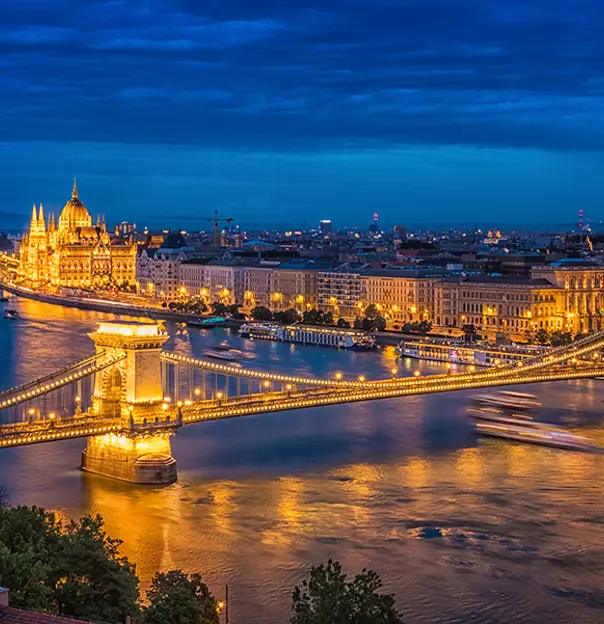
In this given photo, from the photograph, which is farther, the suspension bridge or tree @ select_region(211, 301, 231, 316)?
tree @ select_region(211, 301, 231, 316)

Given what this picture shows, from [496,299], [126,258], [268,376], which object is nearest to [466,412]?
[268,376]

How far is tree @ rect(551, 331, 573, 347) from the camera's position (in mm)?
33191

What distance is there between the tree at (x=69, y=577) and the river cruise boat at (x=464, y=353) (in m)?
20.0

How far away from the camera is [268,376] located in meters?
20.2

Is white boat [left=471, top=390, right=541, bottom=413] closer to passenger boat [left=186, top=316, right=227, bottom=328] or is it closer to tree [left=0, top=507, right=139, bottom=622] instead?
tree [left=0, top=507, right=139, bottom=622]

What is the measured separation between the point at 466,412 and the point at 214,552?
908 cm

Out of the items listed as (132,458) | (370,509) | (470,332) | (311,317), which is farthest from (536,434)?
(311,317)

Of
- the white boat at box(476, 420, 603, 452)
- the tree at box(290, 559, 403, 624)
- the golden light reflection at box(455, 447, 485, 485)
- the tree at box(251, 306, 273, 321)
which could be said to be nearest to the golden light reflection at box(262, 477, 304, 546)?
the golden light reflection at box(455, 447, 485, 485)

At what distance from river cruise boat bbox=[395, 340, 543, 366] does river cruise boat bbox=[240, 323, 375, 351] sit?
60.6 inches

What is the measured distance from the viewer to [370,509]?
1479 cm

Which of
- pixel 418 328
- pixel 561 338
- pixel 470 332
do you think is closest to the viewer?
pixel 561 338

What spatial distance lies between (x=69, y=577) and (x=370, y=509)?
5.86 metres

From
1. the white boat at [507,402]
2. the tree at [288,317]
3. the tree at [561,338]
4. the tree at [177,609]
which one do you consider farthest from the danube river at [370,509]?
the tree at [288,317]

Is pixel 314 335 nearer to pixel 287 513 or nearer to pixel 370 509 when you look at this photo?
pixel 370 509
